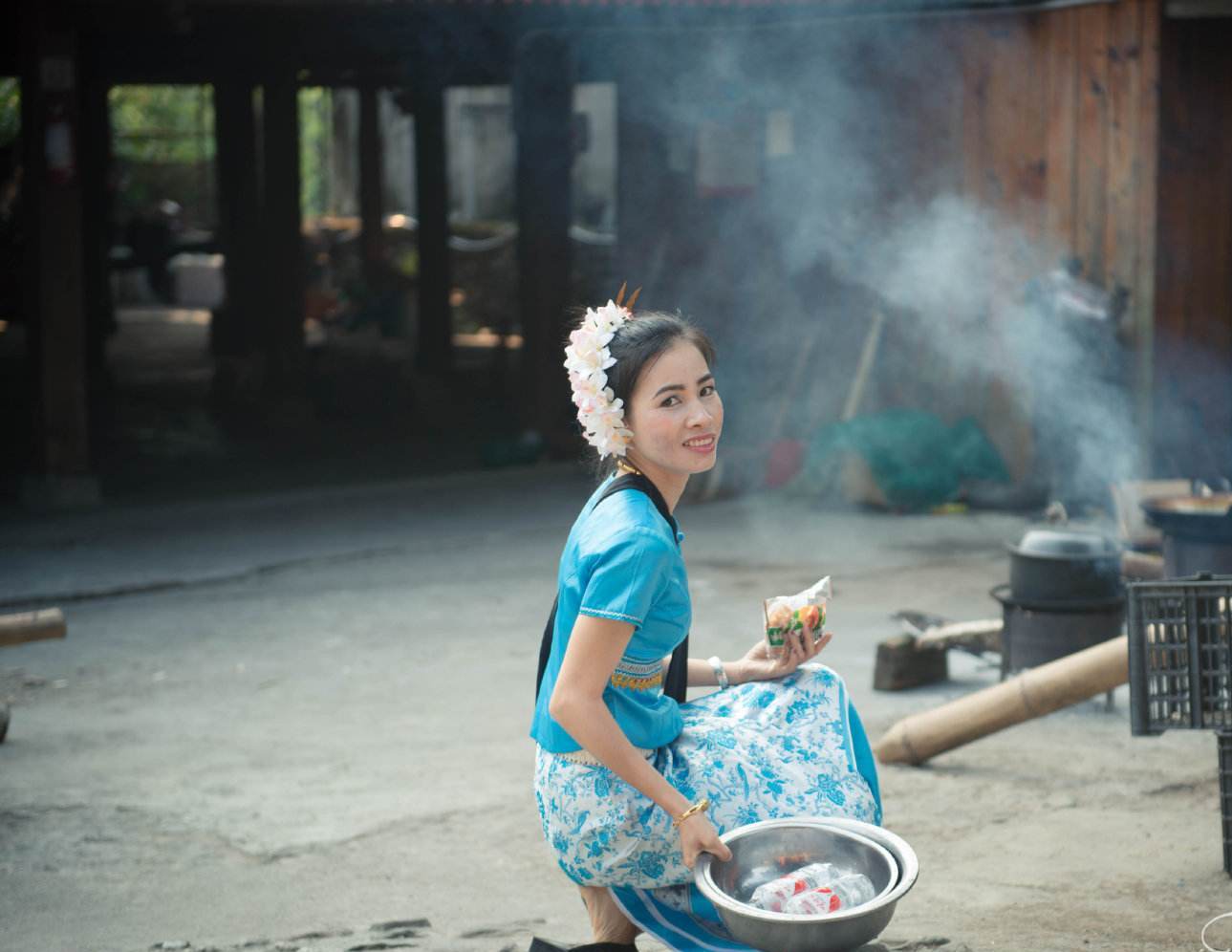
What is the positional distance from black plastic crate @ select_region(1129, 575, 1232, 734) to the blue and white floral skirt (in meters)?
0.99

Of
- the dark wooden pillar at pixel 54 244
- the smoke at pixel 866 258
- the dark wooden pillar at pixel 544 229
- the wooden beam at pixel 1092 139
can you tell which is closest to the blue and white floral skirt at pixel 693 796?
the smoke at pixel 866 258

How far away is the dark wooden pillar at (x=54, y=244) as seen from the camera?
9938 mm

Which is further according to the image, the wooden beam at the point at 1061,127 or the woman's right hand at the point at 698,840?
the wooden beam at the point at 1061,127

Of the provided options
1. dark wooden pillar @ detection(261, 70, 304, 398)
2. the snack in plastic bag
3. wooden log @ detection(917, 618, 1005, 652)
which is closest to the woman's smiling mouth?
the snack in plastic bag

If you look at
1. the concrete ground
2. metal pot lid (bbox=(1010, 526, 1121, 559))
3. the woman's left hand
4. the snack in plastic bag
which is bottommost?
the concrete ground

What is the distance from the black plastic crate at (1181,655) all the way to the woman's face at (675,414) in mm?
1357

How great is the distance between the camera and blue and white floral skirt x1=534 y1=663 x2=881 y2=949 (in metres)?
3.20

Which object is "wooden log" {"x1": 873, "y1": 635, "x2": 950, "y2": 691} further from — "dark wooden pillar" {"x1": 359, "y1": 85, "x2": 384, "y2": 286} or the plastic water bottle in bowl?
"dark wooden pillar" {"x1": 359, "y1": 85, "x2": 384, "y2": 286}

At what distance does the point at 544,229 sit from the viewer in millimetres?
11891

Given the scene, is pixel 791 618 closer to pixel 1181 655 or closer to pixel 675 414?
pixel 675 414

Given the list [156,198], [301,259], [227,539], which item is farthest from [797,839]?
[156,198]

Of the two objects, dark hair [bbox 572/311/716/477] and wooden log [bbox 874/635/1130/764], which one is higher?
dark hair [bbox 572/311/716/477]

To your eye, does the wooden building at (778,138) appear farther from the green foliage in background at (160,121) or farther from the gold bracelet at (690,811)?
the green foliage in background at (160,121)

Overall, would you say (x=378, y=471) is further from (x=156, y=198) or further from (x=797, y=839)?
(x=156, y=198)
